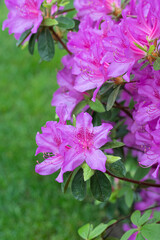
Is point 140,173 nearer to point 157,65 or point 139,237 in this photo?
point 139,237

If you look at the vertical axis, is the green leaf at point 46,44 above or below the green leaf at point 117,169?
above

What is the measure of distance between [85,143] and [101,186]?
182mm

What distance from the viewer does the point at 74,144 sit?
1.06 m

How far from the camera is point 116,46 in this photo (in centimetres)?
105

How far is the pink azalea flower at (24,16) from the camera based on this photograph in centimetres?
133

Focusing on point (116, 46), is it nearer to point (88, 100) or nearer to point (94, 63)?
point (94, 63)


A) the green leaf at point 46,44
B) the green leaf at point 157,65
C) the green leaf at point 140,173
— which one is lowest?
the green leaf at point 140,173

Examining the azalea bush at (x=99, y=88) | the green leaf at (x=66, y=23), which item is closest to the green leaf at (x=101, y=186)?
the azalea bush at (x=99, y=88)

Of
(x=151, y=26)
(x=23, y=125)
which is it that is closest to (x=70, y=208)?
(x=23, y=125)

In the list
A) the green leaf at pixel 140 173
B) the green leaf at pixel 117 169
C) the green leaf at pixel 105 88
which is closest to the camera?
the green leaf at pixel 117 169

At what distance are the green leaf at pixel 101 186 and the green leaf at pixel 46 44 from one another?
57cm

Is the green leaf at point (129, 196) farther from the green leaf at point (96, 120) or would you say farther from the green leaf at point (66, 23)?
the green leaf at point (66, 23)

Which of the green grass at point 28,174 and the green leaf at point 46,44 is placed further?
the green grass at point 28,174

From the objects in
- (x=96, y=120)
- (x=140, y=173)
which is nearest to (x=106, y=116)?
(x=96, y=120)
